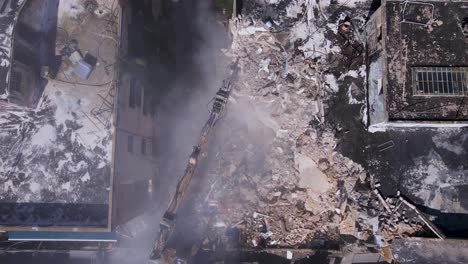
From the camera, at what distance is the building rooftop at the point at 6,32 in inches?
454

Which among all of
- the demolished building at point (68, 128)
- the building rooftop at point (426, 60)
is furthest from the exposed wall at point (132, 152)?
the building rooftop at point (426, 60)

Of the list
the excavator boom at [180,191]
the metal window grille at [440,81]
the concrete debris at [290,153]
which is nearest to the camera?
the metal window grille at [440,81]

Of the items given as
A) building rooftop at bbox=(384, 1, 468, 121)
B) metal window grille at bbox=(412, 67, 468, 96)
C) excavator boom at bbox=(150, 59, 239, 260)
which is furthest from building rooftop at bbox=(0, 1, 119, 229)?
metal window grille at bbox=(412, 67, 468, 96)

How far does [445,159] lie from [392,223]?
336cm

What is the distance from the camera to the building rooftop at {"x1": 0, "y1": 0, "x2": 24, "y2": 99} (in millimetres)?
11531

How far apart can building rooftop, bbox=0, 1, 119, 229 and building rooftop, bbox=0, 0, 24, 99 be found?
1.67 meters

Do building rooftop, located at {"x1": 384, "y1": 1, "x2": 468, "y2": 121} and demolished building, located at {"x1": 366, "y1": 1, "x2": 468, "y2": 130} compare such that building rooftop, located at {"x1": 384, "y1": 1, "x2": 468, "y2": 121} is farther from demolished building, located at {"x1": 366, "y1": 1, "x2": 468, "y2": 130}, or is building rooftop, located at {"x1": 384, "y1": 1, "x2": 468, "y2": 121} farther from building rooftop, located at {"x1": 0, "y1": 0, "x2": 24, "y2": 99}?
building rooftop, located at {"x1": 0, "y1": 0, "x2": 24, "y2": 99}

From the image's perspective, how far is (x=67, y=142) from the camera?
42.8ft

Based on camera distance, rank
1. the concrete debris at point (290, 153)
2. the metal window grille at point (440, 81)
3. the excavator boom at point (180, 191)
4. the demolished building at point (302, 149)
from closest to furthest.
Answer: the metal window grille at point (440, 81) → the excavator boom at point (180, 191) → the demolished building at point (302, 149) → the concrete debris at point (290, 153)

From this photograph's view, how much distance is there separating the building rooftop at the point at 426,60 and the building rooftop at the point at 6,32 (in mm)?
12616

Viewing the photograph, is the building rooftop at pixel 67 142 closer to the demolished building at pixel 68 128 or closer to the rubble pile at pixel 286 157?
the demolished building at pixel 68 128

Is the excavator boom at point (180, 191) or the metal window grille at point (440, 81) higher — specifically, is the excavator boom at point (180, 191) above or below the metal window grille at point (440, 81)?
below

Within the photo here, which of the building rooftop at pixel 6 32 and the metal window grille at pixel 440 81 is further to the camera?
the metal window grille at pixel 440 81

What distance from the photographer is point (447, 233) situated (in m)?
14.4
